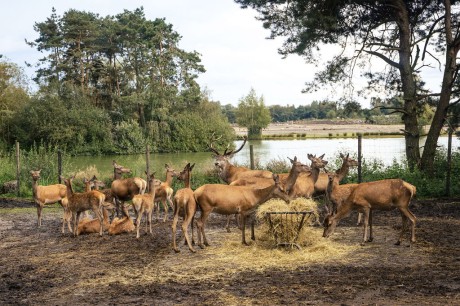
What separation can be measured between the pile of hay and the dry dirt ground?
0.30m

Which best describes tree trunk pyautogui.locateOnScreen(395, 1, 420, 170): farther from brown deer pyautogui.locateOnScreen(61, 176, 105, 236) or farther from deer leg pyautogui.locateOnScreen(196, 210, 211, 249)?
brown deer pyautogui.locateOnScreen(61, 176, 105, 236)

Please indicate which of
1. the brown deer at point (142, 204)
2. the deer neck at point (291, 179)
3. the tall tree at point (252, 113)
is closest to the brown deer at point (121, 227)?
the brown deer at point (142, 204)

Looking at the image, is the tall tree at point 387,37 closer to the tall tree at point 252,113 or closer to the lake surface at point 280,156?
the lake surface at point 280,156

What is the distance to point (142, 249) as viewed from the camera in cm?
1015

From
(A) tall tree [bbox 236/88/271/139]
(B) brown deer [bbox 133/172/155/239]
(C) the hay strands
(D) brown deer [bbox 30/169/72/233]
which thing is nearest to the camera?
(C) the hay strands

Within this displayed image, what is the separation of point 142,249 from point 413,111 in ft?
39.5

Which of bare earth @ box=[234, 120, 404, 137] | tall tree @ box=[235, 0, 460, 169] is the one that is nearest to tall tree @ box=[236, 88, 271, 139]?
bare earth @ box=[234, 120, 404, 137]

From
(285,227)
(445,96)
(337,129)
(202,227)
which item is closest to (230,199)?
(202,227)

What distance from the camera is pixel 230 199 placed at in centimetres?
1023

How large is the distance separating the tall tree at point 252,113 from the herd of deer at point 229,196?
211 ft

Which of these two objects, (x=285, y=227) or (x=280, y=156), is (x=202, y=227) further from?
(x=280, y=156)

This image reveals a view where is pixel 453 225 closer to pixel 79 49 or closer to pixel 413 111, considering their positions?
pixel 413 111

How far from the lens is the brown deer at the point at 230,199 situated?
1016 centimetres

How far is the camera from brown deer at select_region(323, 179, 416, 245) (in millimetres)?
10156
